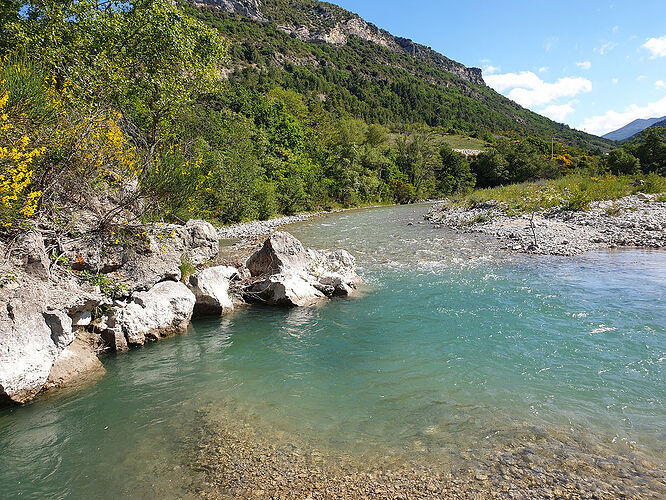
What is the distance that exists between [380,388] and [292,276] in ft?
19.4

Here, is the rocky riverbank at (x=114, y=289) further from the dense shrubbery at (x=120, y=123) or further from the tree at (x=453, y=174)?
the tree at (x=453, y=174)

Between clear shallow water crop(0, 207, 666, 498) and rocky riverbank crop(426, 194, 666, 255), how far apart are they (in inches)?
252

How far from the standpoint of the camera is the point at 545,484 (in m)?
3.93

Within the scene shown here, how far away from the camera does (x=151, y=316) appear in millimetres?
8438

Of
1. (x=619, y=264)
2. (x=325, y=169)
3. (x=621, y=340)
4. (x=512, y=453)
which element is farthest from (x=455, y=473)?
(x=325, y=169)

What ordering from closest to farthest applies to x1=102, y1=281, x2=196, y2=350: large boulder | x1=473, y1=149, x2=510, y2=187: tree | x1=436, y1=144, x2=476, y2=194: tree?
x1=102, y1=281, x2=196, y2=350: large boulder → x1=473, y1=149, x2=510, y2=187: tree → x1=436, y1=144, x2=476, y2=194: tree

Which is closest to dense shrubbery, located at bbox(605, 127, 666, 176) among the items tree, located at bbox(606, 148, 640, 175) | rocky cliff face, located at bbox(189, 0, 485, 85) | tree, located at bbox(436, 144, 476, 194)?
tree, located at bbox(606, 148, 640, 175)

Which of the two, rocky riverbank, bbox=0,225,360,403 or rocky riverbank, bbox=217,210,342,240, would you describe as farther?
rocky riverbank, bbox=217,210,342,240

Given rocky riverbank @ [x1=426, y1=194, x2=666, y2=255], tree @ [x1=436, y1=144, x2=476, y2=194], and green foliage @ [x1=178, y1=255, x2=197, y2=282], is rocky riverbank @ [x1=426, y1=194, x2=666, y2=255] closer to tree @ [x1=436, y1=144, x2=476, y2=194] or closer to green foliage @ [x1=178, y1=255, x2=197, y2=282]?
green foliage @ [x1=178, y1=255, x2=197, y2=282]

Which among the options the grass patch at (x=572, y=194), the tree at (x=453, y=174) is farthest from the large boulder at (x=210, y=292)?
the tree at (x=453, y=174)

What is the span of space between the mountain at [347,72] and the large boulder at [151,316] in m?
94.4

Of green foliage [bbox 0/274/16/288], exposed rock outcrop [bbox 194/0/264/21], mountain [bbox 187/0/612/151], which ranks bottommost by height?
green foliage [bbox 0/274/16/288]

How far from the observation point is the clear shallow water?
15.2ft

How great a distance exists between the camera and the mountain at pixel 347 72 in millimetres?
117700
